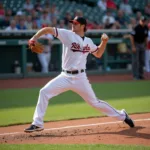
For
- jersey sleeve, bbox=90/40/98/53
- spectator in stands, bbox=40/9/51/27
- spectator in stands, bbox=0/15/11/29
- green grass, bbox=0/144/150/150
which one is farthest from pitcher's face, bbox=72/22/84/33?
spectator in stands, bbox=40/9/51/27

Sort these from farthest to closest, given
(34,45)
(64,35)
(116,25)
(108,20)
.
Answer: (108,20) → (116,25) → (64,35) → (34,45)

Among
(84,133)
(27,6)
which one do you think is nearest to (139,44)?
(27,6)

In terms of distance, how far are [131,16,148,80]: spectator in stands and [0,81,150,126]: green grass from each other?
60.9 inches

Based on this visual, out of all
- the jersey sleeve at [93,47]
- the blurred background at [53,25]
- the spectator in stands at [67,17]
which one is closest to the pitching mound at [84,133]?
the jersey sleeve at [93,47]

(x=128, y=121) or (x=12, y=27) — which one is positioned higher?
(x=12, y=27)

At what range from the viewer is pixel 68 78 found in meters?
7.25

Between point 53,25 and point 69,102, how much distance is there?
595 centimetres

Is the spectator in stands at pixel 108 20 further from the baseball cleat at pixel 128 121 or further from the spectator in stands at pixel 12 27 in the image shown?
the baseball cleat at pixel 128 121

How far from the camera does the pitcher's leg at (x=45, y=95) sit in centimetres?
705

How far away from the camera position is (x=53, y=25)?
16.1 metres

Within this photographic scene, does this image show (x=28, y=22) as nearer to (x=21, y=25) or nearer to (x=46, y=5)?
(x=21, y=25)

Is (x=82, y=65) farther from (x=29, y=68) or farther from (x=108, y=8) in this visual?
(x=108, y=8)

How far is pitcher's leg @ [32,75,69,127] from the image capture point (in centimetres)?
705

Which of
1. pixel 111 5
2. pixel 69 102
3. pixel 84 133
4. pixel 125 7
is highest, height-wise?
pixel 111 5
